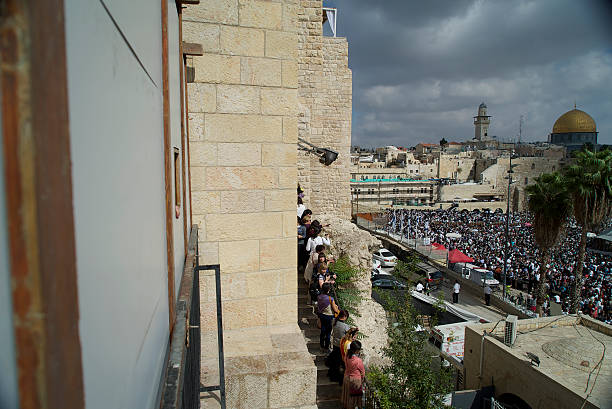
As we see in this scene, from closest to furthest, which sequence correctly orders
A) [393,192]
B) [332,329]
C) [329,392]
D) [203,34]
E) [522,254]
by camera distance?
[203,34] → [329,392] → [332,329] → [522,254] → [393,192]

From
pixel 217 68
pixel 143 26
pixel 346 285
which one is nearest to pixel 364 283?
pixel 346 285

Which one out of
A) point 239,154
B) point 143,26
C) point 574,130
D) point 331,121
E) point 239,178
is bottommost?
point 239,178

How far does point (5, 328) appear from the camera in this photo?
345 millimetres

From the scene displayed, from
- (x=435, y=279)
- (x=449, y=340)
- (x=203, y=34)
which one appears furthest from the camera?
(x=435, y=279)

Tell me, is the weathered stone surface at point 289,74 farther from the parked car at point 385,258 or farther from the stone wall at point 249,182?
the parked car at point 385,258

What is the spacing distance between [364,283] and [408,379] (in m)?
3.29

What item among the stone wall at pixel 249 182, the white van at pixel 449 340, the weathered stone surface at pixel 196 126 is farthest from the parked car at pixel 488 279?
the weathered stone surface at pixel 196 126

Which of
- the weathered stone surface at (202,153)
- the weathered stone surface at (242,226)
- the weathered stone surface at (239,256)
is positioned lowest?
the weathered stone surface at (239,256)

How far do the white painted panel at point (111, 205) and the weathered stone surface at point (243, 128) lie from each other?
2.91 meters

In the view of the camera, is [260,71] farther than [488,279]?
No

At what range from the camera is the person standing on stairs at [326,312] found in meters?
6.10

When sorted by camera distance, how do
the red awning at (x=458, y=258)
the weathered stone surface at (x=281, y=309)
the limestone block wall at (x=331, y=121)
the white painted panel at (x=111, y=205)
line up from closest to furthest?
the white painted panel at (x=111, y=205) < the weathered stone surface at (x=281, y=309) < the limestone block wall at (x=331, y=121) < the red awning at (x=458, y=258)

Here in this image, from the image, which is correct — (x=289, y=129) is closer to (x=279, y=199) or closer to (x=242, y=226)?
(x=279, y=199)

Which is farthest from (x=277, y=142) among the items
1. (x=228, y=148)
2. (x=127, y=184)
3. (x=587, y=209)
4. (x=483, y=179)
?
(x=483, y=179)
